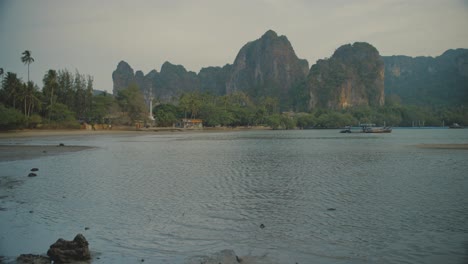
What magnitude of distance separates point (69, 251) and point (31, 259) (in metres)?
0.58

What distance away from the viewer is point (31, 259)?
6.05m

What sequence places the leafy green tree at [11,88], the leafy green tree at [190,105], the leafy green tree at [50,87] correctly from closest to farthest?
the leafy green tree at [11,88] < the leafy green tree at [50,87] < the leafy green tree at [190,105]

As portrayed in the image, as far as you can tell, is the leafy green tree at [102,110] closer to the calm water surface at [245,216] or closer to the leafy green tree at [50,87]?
the leafy green tree at [50,87]

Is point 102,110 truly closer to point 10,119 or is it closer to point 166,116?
point 166,116

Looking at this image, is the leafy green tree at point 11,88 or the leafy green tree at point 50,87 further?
the leafy green tree at point 50,87

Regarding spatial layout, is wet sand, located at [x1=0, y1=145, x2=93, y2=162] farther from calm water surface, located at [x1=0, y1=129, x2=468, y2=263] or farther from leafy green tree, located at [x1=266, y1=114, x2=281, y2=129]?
leafy green tree, located at [x1=266, y1=114, x2=281, y2=129]

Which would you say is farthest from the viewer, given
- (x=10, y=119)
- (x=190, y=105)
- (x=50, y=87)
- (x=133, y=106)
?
(x=190, y=105)

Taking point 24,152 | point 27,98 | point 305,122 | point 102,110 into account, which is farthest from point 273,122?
point 24,152

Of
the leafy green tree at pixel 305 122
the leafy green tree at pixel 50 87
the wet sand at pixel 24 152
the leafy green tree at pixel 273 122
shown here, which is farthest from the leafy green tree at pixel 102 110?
the leafy green tree at pixel 305 122

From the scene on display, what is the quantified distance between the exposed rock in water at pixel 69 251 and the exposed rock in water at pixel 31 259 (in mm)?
118

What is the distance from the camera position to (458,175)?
55.7ft

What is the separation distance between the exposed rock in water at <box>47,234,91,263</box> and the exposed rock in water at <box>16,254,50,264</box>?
4.6 inches

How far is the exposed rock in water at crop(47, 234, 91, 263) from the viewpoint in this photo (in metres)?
6.16

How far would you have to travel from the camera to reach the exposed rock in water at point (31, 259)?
5.98m
